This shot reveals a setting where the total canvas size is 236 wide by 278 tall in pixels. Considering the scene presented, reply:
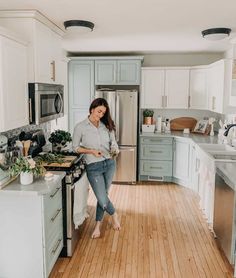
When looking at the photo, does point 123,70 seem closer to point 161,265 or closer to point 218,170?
point 218,170

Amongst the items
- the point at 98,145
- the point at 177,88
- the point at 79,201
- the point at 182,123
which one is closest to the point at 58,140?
the point at 98,145

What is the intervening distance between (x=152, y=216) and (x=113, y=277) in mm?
1381

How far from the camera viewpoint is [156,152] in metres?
5.12

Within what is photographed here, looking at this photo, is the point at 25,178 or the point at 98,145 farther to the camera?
the point at 98,145

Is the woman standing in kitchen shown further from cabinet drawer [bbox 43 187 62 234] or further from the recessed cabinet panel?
the recessed cabinet panel

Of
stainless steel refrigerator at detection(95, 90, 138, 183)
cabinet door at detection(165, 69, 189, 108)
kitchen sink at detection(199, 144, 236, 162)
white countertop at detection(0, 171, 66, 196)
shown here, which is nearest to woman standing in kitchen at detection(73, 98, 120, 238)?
white countertop at detection(0, 171, 66, 196)

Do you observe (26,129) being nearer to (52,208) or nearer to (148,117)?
(52,208)

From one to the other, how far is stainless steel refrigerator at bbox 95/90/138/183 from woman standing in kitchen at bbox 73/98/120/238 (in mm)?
1739

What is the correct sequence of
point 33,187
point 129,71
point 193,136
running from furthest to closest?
1. point 129,71
2. point 193,136
3. point 33,187

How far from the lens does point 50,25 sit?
10.2 feet

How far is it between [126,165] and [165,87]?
5.06 ft

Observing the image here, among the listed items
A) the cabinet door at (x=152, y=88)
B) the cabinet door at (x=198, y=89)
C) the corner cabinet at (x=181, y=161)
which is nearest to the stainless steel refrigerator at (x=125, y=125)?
the cabinet door at (x=152, y=88)

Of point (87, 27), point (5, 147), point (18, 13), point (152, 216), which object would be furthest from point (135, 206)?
point (18, 13)

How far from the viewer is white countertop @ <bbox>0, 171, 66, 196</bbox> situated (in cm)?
217
